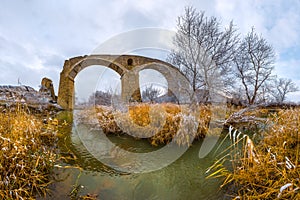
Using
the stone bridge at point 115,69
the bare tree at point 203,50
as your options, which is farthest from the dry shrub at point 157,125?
the stone bridge at point 115,69

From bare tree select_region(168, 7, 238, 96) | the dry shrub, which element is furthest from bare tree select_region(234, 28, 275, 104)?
the dry shrub

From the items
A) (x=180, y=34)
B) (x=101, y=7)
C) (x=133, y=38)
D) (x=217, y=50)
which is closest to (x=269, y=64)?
(x=217, y=50)

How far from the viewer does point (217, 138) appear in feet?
12.6

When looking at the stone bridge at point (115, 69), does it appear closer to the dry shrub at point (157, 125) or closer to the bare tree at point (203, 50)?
the bare tree at point (203, 50)

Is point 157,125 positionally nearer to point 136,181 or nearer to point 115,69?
point 136,181

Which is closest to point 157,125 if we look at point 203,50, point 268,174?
point 268,174

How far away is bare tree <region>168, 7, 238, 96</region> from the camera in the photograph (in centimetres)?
878

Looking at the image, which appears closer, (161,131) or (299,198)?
(299,198)

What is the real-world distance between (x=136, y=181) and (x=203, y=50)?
825cm

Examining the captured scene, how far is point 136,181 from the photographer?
6.85 ft

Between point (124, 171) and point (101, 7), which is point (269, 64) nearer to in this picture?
point (101, 7)

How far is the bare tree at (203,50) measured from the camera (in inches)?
346

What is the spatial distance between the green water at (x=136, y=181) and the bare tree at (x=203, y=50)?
657 cm

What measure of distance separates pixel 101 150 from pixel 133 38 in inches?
171
